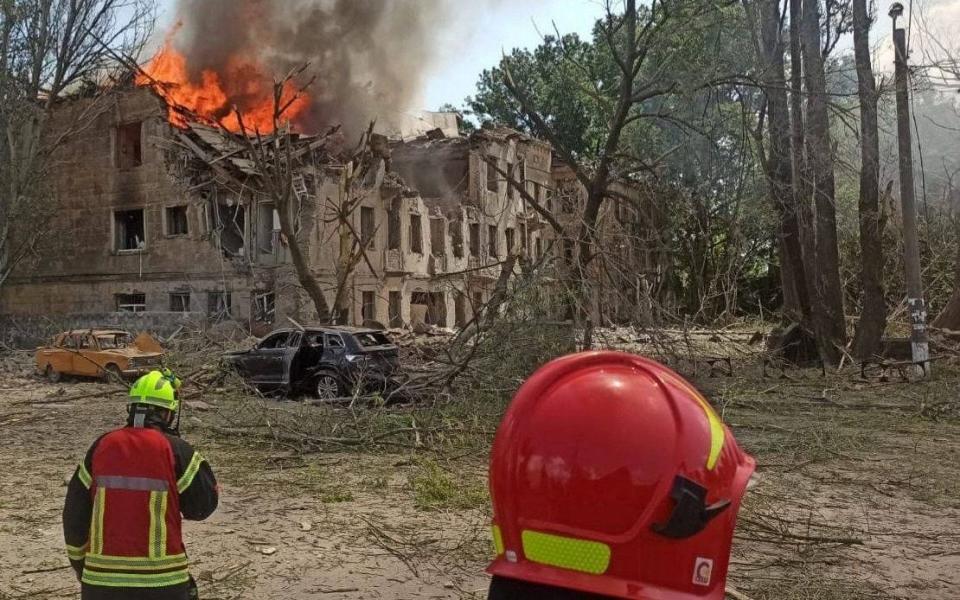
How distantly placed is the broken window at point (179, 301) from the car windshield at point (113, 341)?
30.1 ft

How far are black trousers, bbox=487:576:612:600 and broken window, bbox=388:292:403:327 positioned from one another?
29312 millimetres

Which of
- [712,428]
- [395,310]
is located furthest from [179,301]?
[712,428]

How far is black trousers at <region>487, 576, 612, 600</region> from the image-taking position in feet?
5.70

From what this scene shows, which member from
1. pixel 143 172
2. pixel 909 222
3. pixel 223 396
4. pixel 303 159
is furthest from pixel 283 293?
pixel 909 222

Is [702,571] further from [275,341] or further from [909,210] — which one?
[909,210]

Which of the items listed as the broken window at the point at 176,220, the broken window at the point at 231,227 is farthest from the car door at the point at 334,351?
the broken window at the point at 176,220

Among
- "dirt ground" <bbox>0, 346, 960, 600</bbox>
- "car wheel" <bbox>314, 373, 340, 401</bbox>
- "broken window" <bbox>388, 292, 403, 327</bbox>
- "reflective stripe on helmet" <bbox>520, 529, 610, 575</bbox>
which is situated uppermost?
"broken window" <bbox>388, 292, 403, 327</bbox>

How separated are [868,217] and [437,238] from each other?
1934cm

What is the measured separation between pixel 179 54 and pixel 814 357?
25.5 m

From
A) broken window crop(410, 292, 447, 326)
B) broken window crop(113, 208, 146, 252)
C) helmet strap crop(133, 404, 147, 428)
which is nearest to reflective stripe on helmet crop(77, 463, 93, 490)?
helmet strap crop(133, 404, 147, 428)

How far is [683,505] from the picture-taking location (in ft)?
5.64

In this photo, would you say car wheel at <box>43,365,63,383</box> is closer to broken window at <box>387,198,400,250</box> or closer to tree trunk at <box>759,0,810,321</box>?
broken window at <box>387,198,400,250</box>

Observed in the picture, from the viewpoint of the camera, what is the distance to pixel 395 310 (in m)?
31.9

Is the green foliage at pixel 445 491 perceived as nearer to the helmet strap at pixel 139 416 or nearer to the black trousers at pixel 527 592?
the helmet strap at pixel 139 416
